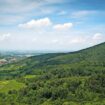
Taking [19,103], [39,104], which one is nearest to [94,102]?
[39,104]

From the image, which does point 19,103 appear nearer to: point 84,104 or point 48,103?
point 48,103

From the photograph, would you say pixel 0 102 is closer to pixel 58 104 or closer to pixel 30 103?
pixel 30 103

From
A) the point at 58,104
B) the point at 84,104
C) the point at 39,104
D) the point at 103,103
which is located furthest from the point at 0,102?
the point at 103,103

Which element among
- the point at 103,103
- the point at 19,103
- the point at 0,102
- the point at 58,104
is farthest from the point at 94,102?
the point at 0,102

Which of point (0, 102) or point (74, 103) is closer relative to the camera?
point (74, 103)

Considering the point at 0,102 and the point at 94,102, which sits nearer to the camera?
the point at 94,102

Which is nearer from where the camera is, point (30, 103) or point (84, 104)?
point (84, 104)

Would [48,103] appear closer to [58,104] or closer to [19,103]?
[58,104]
